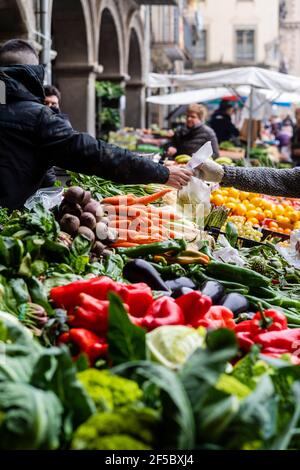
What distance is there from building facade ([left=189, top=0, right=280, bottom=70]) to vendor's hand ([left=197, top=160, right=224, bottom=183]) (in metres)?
43.4

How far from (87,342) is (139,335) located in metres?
0.33

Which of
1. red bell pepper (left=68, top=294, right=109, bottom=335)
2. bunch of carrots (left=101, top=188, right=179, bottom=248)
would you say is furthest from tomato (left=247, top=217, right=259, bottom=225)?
red bell pepper (left=68, top=294, right=109, bottom=335)

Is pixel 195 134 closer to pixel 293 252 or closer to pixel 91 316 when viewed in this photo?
pixel 293 252

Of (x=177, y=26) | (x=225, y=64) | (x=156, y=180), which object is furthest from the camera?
(x=225, y=64)

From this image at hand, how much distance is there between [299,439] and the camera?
170cm

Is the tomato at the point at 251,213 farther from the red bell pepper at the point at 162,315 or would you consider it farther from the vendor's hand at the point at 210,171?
the red bell pepper at the point at 162,315

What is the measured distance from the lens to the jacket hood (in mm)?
3506

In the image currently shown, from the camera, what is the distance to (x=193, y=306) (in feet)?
8.34

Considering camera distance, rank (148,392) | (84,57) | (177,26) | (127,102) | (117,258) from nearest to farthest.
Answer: (148,392), (117,258), (84,57), (127,102), (177,26)

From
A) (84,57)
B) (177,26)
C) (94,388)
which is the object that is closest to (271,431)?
(94,388)

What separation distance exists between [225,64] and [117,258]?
4523 cm

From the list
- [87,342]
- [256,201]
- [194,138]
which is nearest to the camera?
[87,342]

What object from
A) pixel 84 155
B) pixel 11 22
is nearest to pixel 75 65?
pixel 11 22
